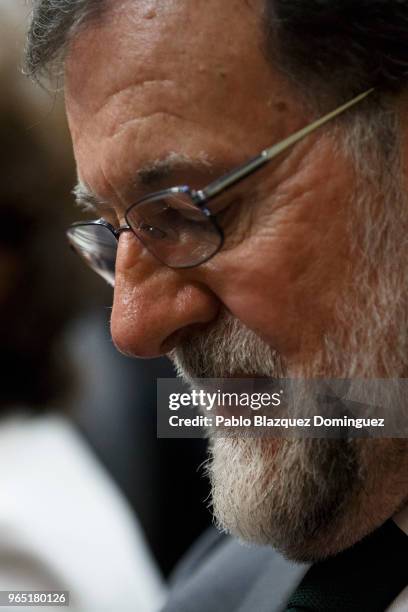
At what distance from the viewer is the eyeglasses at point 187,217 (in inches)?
29.5

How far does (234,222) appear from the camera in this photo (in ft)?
2.60

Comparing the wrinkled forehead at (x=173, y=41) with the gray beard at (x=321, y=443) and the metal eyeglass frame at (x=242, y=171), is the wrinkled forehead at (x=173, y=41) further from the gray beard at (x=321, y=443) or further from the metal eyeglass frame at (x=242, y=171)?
the gray beard at (x=321, y=443)

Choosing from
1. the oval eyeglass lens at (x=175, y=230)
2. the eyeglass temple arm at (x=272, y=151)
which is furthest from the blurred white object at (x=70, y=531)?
the eyeglass temple arm at (x=272, y=151)

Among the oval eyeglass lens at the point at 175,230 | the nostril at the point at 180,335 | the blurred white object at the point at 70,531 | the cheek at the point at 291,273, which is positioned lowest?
the blurred white object at the point at 70,531

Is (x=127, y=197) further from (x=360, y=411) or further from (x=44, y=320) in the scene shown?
(x=44, y=320)

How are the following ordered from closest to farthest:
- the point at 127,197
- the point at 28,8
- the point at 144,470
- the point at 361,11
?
the point at 361,11 → the point at 127,197 → the point at 28,8 → the point at 144,470

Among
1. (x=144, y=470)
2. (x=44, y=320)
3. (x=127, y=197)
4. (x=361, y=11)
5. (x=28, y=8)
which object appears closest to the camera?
(x=361, y=11)

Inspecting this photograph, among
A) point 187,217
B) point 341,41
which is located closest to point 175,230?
point 187,217

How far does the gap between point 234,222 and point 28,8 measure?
1.44 feet

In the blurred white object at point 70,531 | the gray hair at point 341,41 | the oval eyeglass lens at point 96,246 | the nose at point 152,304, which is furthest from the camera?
the blurred white object at point 70,531

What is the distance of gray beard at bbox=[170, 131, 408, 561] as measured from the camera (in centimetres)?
77

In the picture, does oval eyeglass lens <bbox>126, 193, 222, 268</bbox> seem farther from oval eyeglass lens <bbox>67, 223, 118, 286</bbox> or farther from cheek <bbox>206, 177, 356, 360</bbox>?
oval eyeglass lens <bbox>67, 223, 118, 286</bbox>

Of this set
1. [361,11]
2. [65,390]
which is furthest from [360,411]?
[65,390]

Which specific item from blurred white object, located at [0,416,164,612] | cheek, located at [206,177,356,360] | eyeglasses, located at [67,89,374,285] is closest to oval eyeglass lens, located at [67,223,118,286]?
eyeglasses, located at [67,89,374,285]
